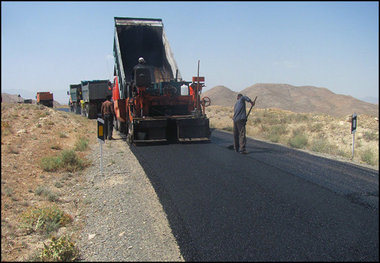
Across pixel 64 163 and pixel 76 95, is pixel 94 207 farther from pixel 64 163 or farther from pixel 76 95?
pixel 76 95

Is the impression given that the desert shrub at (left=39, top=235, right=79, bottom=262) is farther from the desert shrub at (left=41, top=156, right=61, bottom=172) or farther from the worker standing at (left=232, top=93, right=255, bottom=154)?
the worker standing at (left=232, top=93, right=255, bottom=154)

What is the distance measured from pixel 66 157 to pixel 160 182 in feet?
12.8

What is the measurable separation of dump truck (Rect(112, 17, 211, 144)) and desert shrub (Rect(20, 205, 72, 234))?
565 cm

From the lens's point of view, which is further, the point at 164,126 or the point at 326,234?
the point at 164,126

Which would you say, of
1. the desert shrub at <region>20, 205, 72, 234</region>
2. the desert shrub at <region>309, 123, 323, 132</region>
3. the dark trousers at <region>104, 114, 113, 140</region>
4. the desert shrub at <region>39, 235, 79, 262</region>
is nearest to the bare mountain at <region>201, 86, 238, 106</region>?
the desert shrub at <region>309, 123, 323, 132</region>

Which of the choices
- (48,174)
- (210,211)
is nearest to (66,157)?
(48,174)

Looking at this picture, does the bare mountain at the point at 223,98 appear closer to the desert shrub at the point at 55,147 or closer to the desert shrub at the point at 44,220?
the desert shrub at the point at 55,147

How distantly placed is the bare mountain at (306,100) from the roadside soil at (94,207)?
46109mm

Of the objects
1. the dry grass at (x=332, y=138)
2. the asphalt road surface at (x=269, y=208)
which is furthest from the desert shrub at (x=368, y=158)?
the asphalt road surface at (x=269, y=208)

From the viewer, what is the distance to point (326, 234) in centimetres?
399

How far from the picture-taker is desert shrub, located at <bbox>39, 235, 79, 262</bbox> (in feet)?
13.1

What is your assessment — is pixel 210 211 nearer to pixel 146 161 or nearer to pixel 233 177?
pixel 233 177

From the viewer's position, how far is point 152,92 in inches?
468

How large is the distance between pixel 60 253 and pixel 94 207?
1.93 metres
